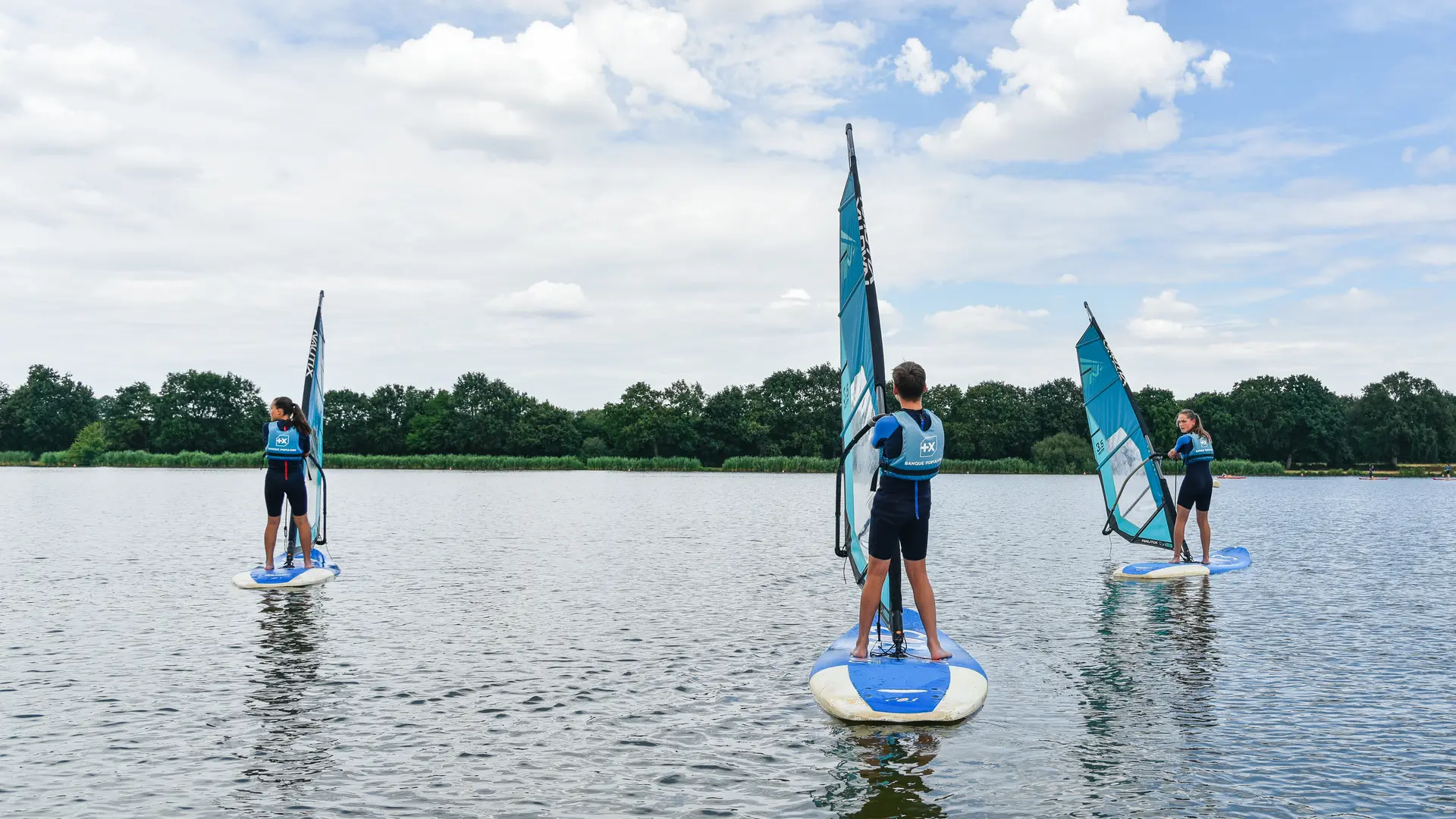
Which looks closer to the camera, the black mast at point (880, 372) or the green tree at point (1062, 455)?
the black mast at point (880, 372)

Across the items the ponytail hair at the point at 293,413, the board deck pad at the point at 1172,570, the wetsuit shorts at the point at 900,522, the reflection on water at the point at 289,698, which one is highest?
the ponytail hair at the point at 293,413

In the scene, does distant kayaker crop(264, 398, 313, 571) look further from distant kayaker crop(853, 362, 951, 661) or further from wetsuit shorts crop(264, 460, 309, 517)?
distant kayaker crop(853, 362, 951, 661)

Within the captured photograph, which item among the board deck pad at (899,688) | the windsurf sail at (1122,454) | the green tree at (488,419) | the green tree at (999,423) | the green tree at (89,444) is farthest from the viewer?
the green tree at (488,419)

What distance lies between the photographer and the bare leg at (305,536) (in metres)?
13.2

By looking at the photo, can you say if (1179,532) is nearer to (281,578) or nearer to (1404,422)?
(281,578)

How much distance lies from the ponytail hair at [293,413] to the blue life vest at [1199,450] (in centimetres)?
1129

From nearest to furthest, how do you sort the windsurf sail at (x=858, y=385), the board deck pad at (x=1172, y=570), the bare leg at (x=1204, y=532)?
1. the windsurf sail at (x=858, y=385)
2. the board deck pad at (x=1172, y=570)
3. the bare leg at (x=1204, y=532)

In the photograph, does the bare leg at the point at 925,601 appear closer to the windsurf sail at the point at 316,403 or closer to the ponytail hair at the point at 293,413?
the ponytail hair at the point at 293,413

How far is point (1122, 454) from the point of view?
1725cm

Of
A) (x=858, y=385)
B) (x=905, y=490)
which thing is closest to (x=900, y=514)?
(x=905, y=490)

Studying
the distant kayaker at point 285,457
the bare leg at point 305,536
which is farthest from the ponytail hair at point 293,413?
the bare leg at point 305,536

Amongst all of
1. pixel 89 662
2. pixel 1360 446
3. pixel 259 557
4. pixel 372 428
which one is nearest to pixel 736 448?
pixel 372 428

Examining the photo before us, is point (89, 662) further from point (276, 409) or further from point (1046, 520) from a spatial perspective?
point (1046, 520)

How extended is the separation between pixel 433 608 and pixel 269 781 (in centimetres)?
635
